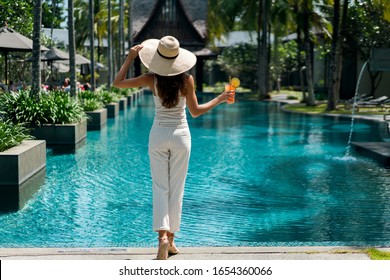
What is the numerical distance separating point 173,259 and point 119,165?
7486 millimetres

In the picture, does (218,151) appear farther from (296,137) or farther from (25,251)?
(25,251)

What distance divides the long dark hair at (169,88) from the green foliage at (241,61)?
45.6 meters

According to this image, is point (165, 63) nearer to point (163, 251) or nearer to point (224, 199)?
point (163, 251)

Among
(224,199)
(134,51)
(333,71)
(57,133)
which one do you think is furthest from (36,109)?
(333,71)

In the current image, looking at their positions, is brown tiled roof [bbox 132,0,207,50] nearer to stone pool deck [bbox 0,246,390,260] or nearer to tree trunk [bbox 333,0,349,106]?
tree trunk [bbox 333,0,349,106]

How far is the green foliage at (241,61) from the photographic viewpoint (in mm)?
51031

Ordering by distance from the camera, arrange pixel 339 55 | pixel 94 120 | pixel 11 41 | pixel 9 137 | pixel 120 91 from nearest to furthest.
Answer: pixel 9 137, pixel 11 41, pixel 94 120, pixel 339 55, pixel 120 91

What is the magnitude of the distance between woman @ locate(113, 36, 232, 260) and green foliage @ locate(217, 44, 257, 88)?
1791 inches

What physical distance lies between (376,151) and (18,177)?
278 inches

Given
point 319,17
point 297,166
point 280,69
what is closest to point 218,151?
point 297,166

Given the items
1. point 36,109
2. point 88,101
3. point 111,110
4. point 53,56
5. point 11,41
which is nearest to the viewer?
point 36,109

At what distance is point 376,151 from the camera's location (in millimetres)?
13891

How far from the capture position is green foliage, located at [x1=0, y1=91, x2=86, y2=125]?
1502 centimetres

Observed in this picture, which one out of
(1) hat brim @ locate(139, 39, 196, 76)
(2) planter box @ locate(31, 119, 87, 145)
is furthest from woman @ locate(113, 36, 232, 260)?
(2) planter box @ locate(31, 119, 87, 145)
